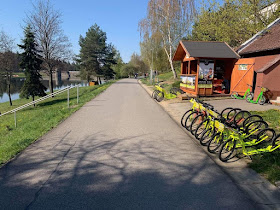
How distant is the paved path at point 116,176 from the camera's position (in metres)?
3.08

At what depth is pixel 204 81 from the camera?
1337cm

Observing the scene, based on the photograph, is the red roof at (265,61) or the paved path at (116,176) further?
the red roof at (265,61)

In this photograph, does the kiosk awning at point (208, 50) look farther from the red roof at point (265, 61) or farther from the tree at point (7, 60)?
the tree at point (7, 60)

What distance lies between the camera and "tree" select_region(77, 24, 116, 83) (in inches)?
1558

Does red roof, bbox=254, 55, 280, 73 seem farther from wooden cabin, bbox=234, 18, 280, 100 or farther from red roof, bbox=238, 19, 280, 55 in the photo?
red roof, bbox=238, 19, 280, 55

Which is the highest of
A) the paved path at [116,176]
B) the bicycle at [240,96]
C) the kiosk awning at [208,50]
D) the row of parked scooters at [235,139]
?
the kiosk awning at [208,50]

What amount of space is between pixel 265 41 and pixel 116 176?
46.1ft

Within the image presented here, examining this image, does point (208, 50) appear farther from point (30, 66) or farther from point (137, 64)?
point (137, 64)

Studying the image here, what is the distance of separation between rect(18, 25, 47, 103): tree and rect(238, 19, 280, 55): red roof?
20048 mm

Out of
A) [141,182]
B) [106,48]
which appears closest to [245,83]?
[141,182]

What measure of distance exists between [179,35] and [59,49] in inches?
634

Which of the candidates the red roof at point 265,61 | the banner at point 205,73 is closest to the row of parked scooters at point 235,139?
the red roof at point 265,61

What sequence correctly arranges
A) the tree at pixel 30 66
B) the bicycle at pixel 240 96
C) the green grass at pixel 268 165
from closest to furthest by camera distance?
1. the green grass at pixel 268 165
2. the bicycle at pixel 240 96
3. the tree at pixel 30 66

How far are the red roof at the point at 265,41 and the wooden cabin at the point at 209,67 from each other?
132 centimetres
